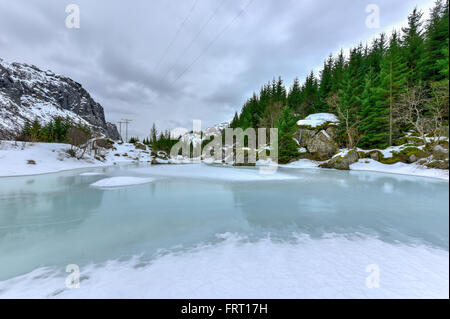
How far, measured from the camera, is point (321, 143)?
26.1 m

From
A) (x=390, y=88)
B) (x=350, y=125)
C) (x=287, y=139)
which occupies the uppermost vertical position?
(x=390, y=88)

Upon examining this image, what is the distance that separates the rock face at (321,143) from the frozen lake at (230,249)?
21697 millimetres

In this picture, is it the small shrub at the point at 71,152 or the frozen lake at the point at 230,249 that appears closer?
the frozen lake at the point at 230,249

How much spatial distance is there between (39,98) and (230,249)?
155903 millimetres

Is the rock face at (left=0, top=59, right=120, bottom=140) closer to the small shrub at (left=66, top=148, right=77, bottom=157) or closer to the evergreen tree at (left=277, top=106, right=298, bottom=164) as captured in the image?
the small shrub at (left=66, top=148, right=77, bottom=157)

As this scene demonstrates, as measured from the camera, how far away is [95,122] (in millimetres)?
126312

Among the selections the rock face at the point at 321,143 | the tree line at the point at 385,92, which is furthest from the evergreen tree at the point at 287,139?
the rock face at the point at 321,143

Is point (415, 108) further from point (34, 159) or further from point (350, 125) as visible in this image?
point (34, 159)

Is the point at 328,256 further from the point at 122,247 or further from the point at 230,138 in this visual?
the point at 230,138

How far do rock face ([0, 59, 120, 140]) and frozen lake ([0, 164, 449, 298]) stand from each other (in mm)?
88930

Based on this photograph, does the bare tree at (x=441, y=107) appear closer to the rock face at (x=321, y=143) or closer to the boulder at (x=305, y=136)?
the rock face at (x=321, y=143)

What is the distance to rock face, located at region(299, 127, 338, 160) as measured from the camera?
25.4 m

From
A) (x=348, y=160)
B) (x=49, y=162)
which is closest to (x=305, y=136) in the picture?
(x=348, y=160)

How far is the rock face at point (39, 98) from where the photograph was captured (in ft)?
233
